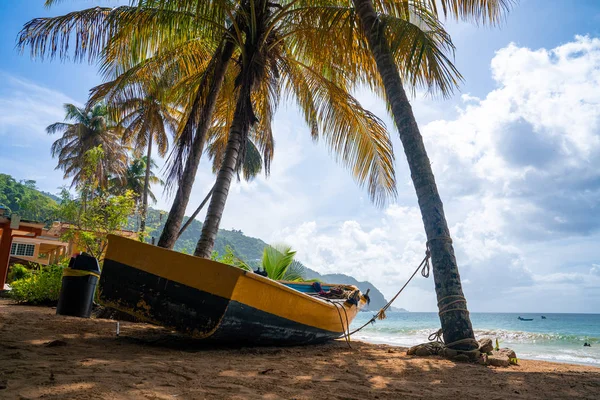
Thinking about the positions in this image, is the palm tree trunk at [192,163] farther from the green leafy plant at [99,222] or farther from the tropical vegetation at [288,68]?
the green leafy plant at [99,222]

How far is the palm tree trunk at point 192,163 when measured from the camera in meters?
6.62

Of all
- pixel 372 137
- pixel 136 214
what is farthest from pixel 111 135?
pixel 372 137

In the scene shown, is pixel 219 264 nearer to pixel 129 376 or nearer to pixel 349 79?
pixel 129 376

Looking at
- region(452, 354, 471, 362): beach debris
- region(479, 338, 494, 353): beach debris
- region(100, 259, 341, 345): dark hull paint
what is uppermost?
region(100, 259, 341, 345): dark hull paint

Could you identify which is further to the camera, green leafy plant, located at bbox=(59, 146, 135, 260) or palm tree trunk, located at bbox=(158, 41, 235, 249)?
green leafy plant, located at bbox=(59, 146, 135, 260)

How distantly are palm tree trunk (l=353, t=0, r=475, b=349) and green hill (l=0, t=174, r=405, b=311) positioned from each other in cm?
613

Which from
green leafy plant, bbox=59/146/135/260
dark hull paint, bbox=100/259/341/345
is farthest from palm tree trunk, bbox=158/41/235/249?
green leafy plant, bbox=59/146/135/260

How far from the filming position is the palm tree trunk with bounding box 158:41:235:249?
21.7ft

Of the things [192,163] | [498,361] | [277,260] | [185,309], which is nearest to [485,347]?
[498,361]

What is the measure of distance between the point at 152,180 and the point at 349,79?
24.2 meters

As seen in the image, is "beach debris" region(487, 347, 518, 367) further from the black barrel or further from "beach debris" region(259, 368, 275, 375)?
the black barrel

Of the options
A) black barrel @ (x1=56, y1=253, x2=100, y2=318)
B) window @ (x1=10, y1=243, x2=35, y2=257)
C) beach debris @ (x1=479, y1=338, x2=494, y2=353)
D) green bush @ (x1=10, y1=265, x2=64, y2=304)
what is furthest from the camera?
window @ (x1=10, y1=243, x2=35, y2=257)

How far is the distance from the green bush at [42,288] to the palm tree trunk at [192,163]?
4156 millimetres

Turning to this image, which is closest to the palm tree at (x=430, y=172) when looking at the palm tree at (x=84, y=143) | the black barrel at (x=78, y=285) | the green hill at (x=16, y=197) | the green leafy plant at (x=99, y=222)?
the black barrel at (x=78, y=285)
